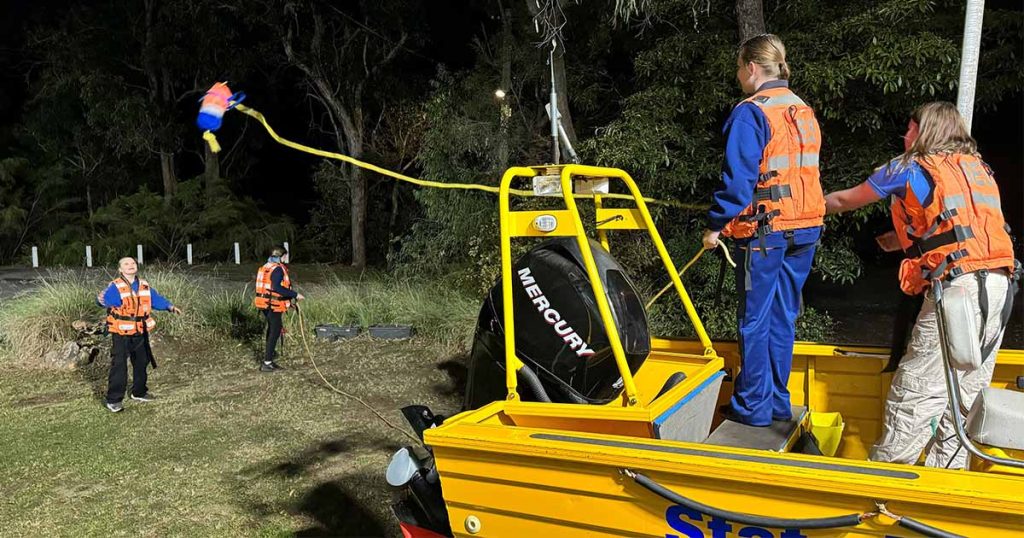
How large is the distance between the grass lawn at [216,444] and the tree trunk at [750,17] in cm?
490

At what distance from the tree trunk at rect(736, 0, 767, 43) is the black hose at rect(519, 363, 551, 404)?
652cm

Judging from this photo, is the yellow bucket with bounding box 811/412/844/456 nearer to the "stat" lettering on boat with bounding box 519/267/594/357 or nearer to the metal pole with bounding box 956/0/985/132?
the "stat" lettering on boat with bounding box 519/267/594/357

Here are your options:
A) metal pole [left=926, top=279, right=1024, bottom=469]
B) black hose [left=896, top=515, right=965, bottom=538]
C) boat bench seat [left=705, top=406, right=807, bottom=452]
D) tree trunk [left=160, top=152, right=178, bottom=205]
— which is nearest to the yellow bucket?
boat bench seat [left=705, top=406, right=807, bottom=452]

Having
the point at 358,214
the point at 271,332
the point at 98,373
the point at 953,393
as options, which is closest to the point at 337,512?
the point at 953,393

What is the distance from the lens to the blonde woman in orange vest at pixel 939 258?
9.43ft

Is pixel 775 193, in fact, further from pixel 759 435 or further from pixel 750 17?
pixel 750 17

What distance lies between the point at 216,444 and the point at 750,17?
270 inches

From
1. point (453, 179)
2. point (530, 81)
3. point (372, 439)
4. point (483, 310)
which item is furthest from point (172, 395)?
point (530, 81)

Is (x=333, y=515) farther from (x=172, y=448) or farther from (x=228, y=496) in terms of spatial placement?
(x=172, y=448)

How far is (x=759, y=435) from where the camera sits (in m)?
3.16

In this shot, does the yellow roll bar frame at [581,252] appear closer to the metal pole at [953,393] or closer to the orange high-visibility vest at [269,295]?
the metal pole at [953,393]

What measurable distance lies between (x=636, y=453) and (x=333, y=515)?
275 centimetres

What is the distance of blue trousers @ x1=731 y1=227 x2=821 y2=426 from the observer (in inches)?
124

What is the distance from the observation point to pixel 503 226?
3.22 m
